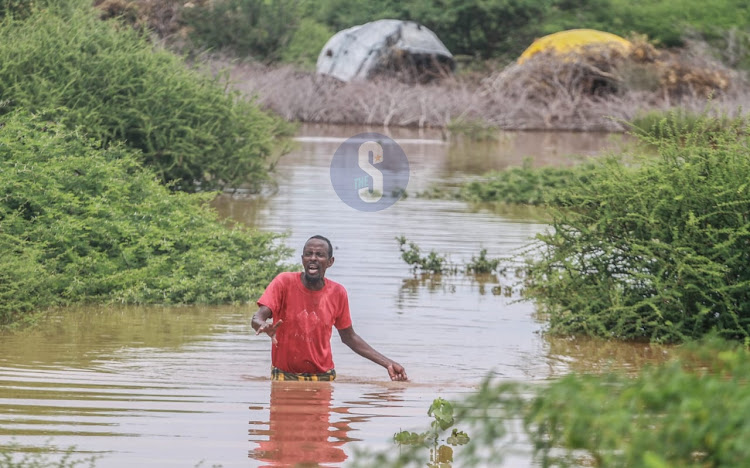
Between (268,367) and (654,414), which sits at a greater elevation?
(654,414)

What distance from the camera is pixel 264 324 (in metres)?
7.42

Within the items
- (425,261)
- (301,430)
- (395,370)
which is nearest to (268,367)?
(395,370)

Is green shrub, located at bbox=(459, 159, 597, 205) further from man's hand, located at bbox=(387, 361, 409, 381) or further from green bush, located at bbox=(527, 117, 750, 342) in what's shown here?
man's hand, located at bbox=(387, 361, 409, 381)

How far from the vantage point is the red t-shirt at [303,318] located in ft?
25.6

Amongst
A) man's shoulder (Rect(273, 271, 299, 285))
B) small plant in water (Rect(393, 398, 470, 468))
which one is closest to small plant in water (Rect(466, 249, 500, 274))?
man's shoulder (Rect(273, 271, 299, 285))

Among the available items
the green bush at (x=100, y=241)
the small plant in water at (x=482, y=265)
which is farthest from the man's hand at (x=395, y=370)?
the small plant in water at (x=482, y=265)

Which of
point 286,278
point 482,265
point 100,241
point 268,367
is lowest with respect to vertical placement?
point 268,367

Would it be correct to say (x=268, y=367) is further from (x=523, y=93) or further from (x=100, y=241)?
(x=523, y=93)

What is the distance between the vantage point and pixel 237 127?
20.5m

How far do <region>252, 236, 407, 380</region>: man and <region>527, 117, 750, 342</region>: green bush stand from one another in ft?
10.8

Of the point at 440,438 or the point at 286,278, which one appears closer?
the point at 440,438

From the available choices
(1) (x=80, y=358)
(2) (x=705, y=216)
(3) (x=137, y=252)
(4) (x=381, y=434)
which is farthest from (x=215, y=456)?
(3) (x=137, y=252)

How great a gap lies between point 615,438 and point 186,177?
56.4 feet

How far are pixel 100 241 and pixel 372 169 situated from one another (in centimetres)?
1550
